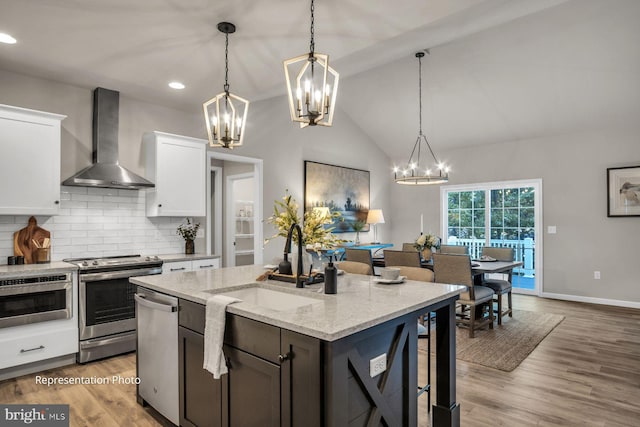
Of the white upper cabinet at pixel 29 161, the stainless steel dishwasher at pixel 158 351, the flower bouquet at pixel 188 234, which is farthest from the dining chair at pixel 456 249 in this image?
the white upper cabinet at pixel 29 161

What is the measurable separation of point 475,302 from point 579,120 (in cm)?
365

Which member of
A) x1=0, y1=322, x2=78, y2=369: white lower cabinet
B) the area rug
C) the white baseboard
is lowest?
the area rug

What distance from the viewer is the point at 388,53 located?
3.48 metres

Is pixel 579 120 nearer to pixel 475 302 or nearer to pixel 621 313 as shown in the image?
pixel 621 313

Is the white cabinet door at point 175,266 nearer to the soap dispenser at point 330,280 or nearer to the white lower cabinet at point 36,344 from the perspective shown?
the white lower cabinet at point 36,344

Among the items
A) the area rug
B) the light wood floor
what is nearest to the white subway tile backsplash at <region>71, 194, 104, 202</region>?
the light wood floor

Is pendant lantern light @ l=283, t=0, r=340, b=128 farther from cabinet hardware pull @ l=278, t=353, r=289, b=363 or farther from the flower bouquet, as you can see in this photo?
the flower bouquet

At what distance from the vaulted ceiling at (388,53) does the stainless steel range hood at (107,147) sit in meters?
0.18

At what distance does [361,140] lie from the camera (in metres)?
7.63

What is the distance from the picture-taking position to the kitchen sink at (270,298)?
87.7 inches

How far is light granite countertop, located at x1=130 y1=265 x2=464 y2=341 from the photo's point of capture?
1492mm

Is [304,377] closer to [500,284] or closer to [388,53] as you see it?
[388,53]

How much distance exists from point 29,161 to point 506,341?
4.96 m

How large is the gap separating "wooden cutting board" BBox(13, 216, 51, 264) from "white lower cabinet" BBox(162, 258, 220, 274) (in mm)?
1166
